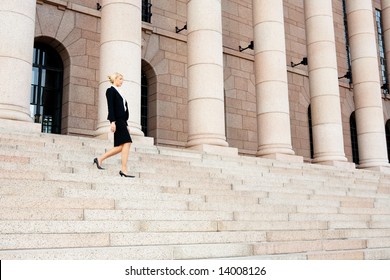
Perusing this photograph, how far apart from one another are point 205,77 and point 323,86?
8.79 m

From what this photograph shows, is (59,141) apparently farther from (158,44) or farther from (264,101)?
(158,44)

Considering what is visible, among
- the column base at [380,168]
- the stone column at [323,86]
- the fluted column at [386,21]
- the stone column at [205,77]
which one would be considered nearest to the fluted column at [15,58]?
the stone column at [205,77]

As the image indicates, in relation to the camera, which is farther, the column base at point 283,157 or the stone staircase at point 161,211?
the column base at point 283,157

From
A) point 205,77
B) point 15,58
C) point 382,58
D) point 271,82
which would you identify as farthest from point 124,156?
point 382,58

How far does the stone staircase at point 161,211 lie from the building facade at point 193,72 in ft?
12.1

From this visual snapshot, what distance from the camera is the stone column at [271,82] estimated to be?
72.3 ft

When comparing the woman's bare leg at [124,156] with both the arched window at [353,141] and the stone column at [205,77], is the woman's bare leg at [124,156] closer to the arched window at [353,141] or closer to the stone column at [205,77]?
the stone column at [205,77]

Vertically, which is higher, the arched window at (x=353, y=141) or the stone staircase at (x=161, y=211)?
the arched window at (x=353, y=141)

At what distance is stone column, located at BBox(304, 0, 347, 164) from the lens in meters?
24.7

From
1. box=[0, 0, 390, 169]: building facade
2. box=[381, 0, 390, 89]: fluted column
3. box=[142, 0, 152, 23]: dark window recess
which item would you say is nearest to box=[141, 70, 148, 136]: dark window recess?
box=[0, 0, 390, 169]: building facade

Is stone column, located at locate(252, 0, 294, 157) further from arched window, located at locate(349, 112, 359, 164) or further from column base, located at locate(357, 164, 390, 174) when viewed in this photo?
arched window, located at locate(349, 112, 359, 164)

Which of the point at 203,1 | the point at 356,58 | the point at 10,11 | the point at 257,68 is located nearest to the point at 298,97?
the point at 356,58

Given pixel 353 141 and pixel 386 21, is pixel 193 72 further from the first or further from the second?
pixel 353 141

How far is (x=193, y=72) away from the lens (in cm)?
2030
